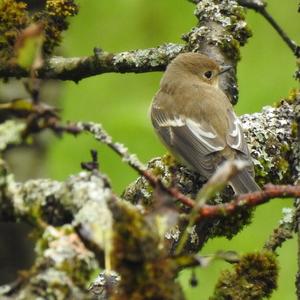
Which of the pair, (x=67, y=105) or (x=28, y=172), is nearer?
(x=28, y=172)

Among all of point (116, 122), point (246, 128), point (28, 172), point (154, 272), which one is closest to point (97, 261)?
point (154, 272)

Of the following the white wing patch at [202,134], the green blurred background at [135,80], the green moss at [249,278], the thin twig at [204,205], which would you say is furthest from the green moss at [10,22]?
the green blurred background at [135,80]

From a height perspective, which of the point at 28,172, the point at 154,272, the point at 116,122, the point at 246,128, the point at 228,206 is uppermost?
the point at 116,122

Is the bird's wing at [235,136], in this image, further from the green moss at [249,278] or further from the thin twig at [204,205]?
the thin twig at [204,205]

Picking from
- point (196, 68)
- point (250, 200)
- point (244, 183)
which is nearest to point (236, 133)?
Result: point (244, 183)

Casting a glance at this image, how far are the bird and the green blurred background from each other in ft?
7.74

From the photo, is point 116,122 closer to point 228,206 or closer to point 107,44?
point 107,44

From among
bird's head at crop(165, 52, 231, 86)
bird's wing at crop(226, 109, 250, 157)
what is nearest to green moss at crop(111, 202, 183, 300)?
bird's wing at crop(226, 109, 250, 157)

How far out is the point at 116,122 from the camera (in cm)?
884

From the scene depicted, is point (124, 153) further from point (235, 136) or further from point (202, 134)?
point (202, 134)

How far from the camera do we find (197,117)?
5605mm

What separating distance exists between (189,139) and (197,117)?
23 centimetres

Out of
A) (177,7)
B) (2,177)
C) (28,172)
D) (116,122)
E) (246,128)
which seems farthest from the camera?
(177,7)

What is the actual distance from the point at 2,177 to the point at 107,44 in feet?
25.0
